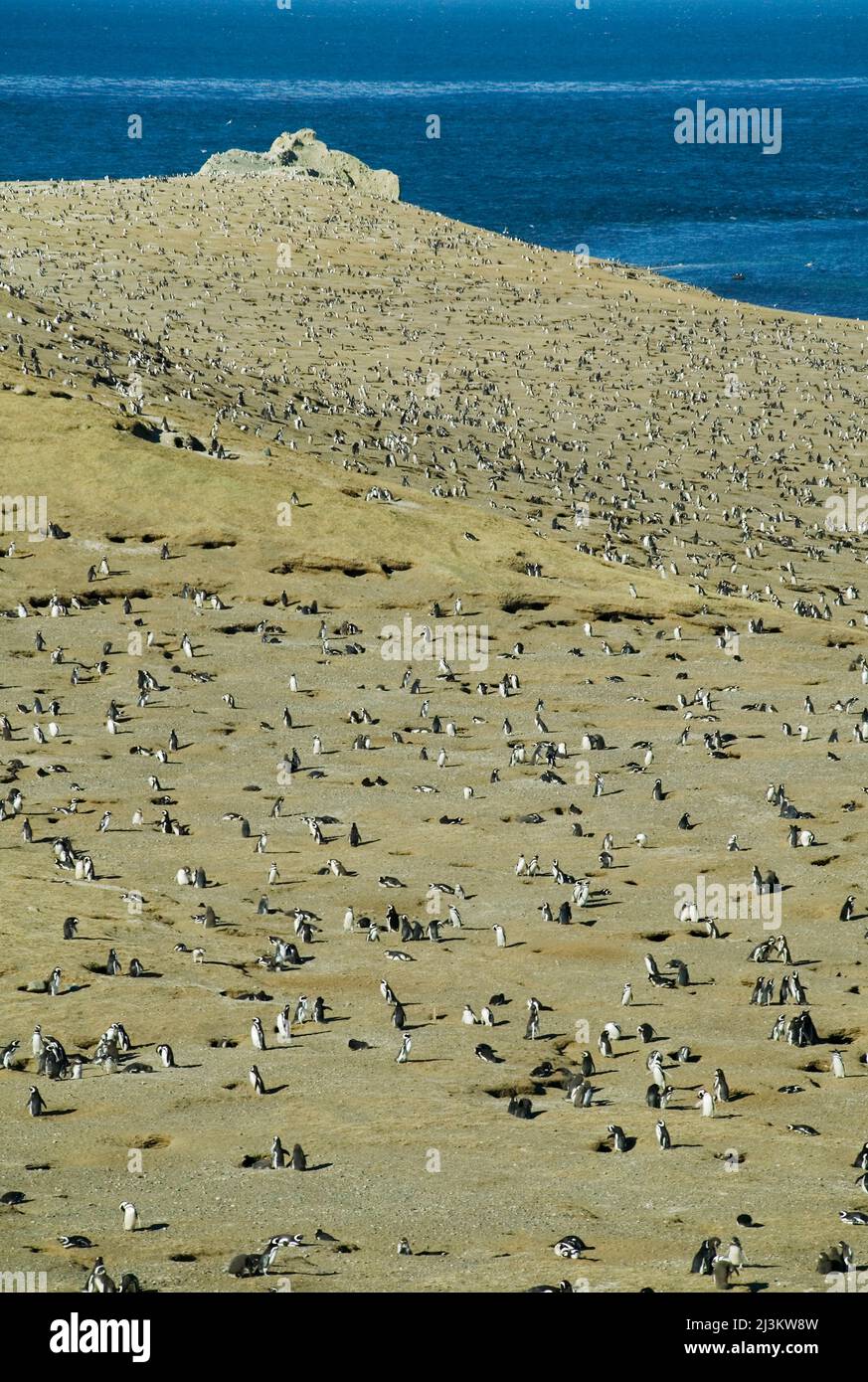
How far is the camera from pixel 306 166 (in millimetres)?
144375

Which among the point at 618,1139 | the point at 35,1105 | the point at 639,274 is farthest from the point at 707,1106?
the point at 639,274

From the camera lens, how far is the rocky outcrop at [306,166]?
143 metres

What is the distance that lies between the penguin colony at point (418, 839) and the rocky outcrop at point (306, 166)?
57519 millimetres

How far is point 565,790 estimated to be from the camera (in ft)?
148

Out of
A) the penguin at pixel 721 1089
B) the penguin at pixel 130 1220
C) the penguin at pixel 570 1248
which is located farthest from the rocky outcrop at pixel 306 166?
the penguin at pixel 570 1248

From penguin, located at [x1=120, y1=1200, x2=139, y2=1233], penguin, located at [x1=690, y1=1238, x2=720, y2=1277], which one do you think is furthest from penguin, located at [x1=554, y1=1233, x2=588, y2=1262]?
penguin, located at [x1=120, y1=1200, x2=139, y2=1233]

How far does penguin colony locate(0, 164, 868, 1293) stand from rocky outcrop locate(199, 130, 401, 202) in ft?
189

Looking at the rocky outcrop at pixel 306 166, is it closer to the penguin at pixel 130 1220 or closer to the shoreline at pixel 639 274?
the shoreline at pixel 639 274

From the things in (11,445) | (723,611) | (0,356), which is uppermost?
(0,356)

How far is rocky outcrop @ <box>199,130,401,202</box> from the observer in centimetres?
14288

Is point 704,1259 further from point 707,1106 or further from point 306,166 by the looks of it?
point 306,166
